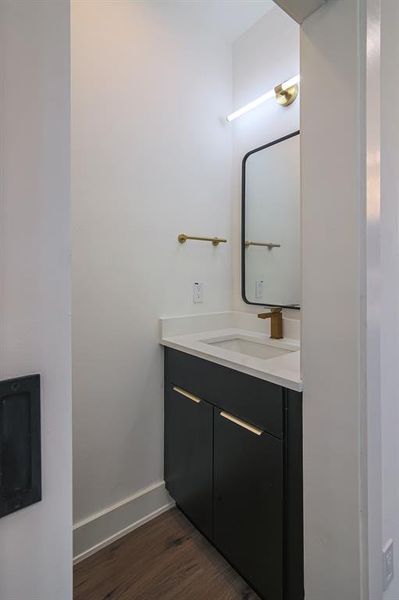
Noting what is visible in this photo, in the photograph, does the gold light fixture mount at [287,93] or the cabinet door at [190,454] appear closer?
the cabinet door at [190,454]

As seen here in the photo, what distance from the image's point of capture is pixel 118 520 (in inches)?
59.5

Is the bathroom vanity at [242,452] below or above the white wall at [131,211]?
below

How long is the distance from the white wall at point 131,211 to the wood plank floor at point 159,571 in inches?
8.1

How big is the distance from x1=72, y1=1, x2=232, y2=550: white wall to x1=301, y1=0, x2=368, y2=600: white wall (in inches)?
35.3

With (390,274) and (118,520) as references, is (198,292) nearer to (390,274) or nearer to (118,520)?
(390,274)

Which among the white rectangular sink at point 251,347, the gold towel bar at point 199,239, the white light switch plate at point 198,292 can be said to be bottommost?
the white rectangular sink at point 251,347

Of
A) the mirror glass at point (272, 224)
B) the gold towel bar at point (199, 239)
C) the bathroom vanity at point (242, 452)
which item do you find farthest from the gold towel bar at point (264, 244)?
the bathroom vanity at point (242, 452)

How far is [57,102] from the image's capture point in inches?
15.6

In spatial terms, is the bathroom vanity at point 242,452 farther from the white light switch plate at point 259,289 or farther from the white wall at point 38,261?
the white wall at point 38,261

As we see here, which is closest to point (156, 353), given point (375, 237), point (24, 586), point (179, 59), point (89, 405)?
point (89, 405)

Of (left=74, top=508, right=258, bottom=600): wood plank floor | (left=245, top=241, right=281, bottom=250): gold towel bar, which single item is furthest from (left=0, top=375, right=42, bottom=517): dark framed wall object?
(left=245, top=241, right=281, bottom=250): gold towel bar

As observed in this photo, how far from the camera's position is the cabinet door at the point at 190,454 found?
140cm

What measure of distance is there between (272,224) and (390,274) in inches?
33.9

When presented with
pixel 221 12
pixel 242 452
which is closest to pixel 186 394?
pixel 242 452
